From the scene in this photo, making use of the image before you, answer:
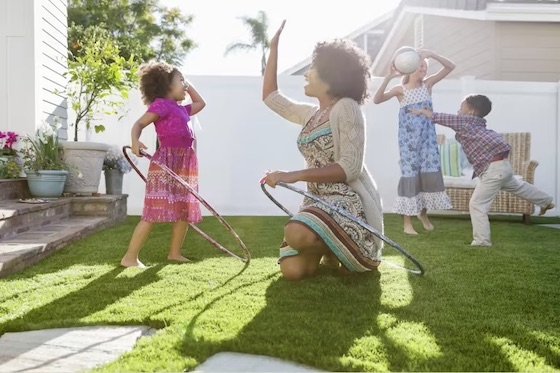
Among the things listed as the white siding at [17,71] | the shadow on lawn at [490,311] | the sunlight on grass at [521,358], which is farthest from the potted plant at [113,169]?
the sunlight on grass at [521,358]

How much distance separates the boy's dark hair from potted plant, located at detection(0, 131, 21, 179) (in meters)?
4.03

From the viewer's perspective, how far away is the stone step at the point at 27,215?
4250 mm

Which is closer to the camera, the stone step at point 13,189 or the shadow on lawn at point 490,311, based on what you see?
the shadow on lawn at point 490,311

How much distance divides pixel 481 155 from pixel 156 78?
248 cm

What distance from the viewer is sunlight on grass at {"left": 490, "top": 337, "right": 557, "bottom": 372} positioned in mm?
1798

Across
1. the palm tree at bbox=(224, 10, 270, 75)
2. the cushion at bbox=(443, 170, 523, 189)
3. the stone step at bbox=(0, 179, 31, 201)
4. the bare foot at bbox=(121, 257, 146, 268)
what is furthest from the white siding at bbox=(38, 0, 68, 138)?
the palm tree at bbox=(224, 10, 270, 75)

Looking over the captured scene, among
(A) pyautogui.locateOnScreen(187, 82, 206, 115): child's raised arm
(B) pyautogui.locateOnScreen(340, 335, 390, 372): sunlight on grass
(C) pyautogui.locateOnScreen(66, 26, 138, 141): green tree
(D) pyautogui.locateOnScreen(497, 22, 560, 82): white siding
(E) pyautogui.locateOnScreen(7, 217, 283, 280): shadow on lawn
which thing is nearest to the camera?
(B) pyautogui.locateOnScreen(340, 335, 390, 372): sunlight on grass

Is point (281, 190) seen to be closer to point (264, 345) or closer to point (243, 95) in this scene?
point (243, 95)

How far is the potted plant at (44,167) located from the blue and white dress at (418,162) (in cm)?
318

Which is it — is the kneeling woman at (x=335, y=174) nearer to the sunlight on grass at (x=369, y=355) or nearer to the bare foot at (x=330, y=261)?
the bare foot at (x=330, y=261)

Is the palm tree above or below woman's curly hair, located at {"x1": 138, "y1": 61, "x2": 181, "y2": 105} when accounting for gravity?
above

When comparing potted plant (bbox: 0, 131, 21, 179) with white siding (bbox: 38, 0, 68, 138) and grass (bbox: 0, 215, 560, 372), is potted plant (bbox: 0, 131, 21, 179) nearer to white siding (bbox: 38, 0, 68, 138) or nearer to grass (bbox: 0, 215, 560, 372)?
white siding (bbox: 38, 0, 68, 138)

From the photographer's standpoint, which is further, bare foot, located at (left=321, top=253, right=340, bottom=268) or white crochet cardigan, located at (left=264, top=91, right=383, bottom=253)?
bare foot, located at (left=321, top=253, right=340, bottom=268)

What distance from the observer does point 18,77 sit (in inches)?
241
